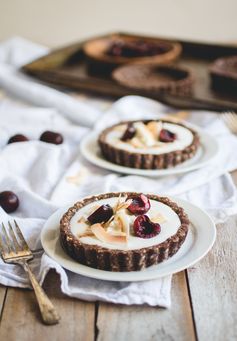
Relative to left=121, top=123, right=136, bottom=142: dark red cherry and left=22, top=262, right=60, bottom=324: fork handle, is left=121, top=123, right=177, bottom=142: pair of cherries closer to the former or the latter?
left=121, top=123, right=136, bottom=142: dark red cherry

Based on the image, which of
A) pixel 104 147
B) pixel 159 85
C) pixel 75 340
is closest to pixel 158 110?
pixel 159 85

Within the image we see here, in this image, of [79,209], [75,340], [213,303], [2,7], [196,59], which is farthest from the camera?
[2,7]

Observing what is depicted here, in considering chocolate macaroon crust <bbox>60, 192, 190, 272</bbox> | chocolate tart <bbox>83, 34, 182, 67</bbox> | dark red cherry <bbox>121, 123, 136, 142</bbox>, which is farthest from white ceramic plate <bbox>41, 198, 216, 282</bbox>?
chocolate tart <bbox>83, 34, 182, 67</bbox>

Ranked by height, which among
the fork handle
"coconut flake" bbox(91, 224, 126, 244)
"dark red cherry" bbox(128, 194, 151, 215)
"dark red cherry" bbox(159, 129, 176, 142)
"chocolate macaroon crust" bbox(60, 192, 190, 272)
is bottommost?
"dark red cherry" bbox(159, 129, 176, 142)

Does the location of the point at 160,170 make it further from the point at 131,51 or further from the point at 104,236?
the point at 131,51

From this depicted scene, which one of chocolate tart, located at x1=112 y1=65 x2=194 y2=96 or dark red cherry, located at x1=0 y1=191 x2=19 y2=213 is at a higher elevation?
dark red cherry, located at x1=0 y1=191 x2=19 y2=213

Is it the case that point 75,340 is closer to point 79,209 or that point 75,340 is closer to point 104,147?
point 79,209

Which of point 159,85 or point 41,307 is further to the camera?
point 159,85
